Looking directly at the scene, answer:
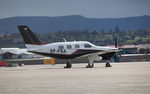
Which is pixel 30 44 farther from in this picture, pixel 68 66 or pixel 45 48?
pixel 68 66

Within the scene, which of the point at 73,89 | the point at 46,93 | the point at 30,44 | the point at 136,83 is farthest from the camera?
the point at 30,44

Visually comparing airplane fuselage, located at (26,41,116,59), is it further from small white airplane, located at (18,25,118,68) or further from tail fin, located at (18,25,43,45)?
tail fin, located at (18,25,43,45)

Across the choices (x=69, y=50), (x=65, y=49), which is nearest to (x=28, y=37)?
(x=65, y=49)

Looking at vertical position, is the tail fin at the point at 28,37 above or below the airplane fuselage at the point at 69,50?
above

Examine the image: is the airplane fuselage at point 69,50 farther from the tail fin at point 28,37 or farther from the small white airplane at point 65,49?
the tail fin at point 28,37

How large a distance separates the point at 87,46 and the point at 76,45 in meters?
1.13

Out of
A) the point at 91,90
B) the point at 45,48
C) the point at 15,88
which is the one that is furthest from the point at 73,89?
the point at 45,48

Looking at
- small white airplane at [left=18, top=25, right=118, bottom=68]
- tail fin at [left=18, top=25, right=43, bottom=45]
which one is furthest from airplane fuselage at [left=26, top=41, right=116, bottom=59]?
tail fin at [left=18, top=25, right=43, bottom=45]

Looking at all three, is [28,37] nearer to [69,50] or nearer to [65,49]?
[65,49]

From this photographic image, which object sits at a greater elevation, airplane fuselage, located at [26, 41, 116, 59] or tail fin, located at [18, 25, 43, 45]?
tail fin, located at [18, 25, 43, 45]

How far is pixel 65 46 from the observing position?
1865 inches

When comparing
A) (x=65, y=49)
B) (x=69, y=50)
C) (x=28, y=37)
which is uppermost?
(x=28, y=37)

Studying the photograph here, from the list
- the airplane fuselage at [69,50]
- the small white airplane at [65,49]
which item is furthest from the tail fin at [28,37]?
the airplane fuselage at [69,50]

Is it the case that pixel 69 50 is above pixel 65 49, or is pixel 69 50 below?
below
